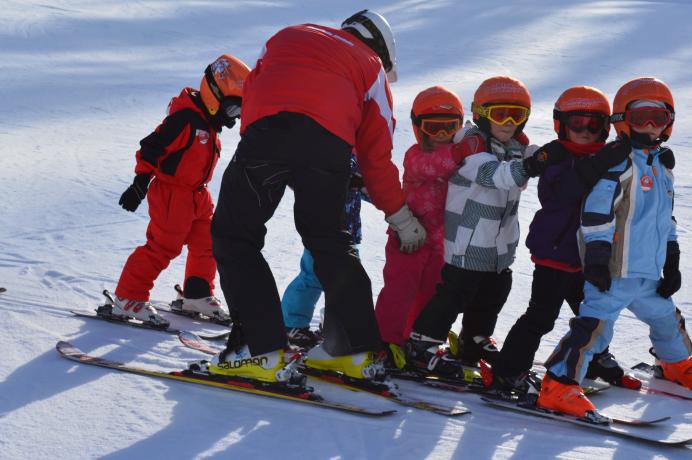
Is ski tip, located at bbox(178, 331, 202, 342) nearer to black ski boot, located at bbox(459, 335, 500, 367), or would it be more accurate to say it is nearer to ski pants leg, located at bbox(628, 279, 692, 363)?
black ski boot, located at bbox(459, 335, 500, 367)

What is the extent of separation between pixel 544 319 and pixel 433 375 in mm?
606

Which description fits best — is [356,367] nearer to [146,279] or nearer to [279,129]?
[279,129]

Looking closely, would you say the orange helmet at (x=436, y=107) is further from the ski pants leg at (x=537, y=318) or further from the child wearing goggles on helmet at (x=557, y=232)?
the ski pants leg at (x=537, y=318)

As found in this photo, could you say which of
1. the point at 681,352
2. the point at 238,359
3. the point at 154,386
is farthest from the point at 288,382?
the point at 681,352

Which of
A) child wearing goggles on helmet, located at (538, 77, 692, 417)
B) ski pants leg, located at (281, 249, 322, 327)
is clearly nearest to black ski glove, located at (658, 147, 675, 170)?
child wearing goggles on helmet, located at (538, 77, 692, 417)

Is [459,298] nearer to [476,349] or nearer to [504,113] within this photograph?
[476,349]

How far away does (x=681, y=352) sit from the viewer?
433 cm

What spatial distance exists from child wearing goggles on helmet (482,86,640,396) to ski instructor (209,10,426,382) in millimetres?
609

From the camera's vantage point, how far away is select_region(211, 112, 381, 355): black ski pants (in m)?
3.79

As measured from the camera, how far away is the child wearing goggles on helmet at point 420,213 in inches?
176

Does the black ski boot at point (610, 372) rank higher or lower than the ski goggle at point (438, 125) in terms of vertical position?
lower

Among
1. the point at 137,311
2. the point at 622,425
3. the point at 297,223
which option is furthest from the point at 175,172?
the point at 622,425

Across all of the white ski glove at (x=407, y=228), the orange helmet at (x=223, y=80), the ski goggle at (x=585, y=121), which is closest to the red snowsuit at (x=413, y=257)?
the white ski glove at (x=407, y=228)

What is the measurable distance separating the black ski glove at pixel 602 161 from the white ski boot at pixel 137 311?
238 centimetres
